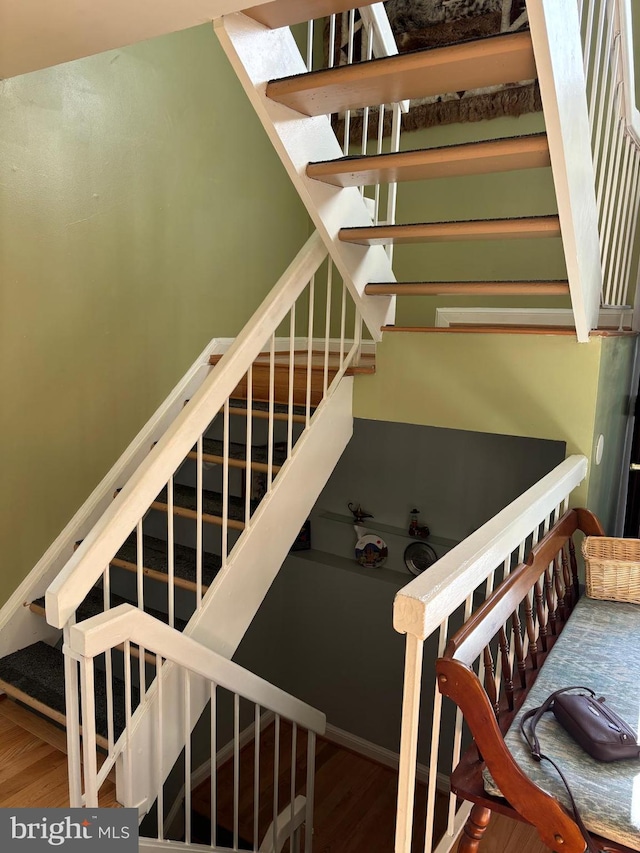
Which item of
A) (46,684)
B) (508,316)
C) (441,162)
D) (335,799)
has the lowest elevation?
(335,799)

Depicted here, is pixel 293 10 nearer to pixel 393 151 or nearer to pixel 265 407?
pixel 393 151

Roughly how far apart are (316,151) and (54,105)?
4.40 ft

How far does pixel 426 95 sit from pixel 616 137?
0.99 m

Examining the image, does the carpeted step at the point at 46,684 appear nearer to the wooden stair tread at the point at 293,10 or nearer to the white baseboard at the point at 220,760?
the white baseboard at the point at 220,760

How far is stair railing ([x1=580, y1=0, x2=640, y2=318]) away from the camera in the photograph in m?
2.03

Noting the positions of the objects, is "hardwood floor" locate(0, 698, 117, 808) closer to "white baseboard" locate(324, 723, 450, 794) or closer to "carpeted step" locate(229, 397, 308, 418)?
"carpeted step" locate(229, 397, 308, 418)

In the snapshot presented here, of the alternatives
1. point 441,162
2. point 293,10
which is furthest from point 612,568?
point 293,10

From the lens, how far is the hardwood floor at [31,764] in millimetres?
1958

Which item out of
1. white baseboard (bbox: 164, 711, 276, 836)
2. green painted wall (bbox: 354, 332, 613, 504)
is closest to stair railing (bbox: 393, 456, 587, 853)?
green painted wall (bbox: 354, 332, 613, 504)

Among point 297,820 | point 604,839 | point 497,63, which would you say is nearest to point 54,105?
point 497,63

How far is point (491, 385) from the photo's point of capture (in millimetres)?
2422

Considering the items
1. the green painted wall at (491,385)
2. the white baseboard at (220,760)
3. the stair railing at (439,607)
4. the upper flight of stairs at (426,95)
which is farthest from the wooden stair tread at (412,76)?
the white baseboard at (220,760)

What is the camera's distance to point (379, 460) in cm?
430

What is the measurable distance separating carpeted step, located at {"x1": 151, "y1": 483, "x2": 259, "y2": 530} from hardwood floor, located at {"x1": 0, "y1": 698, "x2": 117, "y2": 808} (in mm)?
928
